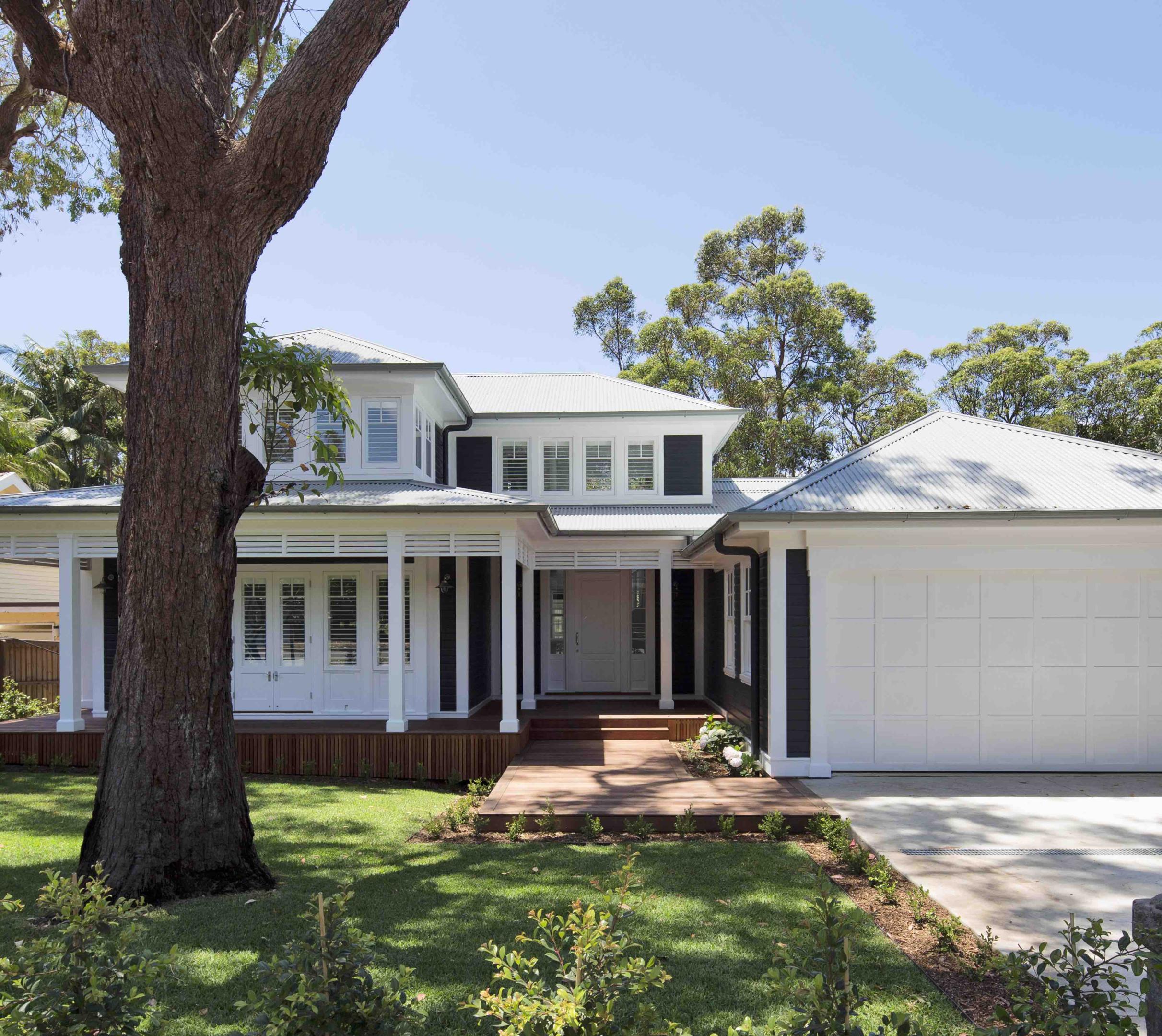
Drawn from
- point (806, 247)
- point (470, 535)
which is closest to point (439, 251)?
point (470, 535)

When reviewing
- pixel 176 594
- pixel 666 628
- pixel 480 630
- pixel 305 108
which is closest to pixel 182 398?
pixel 176 594

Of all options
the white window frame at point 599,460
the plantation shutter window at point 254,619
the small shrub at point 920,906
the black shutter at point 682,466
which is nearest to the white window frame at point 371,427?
the plantation shutter window at point 254,619

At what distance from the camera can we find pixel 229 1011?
3967 millimetres

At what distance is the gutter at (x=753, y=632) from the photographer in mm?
10062

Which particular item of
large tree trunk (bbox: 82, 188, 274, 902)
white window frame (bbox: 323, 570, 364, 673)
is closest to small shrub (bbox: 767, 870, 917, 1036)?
large tree trunk (bbox: 82, 188, 274, 902)

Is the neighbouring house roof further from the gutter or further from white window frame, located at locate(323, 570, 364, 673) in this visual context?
the gutter

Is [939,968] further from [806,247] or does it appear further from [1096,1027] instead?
[806,247]

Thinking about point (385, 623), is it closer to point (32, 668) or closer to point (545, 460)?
point (545, 460)

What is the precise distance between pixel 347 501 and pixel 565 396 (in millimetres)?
6910

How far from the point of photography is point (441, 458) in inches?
608

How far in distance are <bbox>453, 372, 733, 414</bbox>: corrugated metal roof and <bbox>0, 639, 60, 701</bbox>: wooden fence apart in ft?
29.7

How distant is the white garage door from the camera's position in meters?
9.48

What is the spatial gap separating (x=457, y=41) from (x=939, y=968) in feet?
35.6

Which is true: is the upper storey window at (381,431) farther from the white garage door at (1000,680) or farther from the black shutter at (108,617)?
the white garage door at (1000,680)
